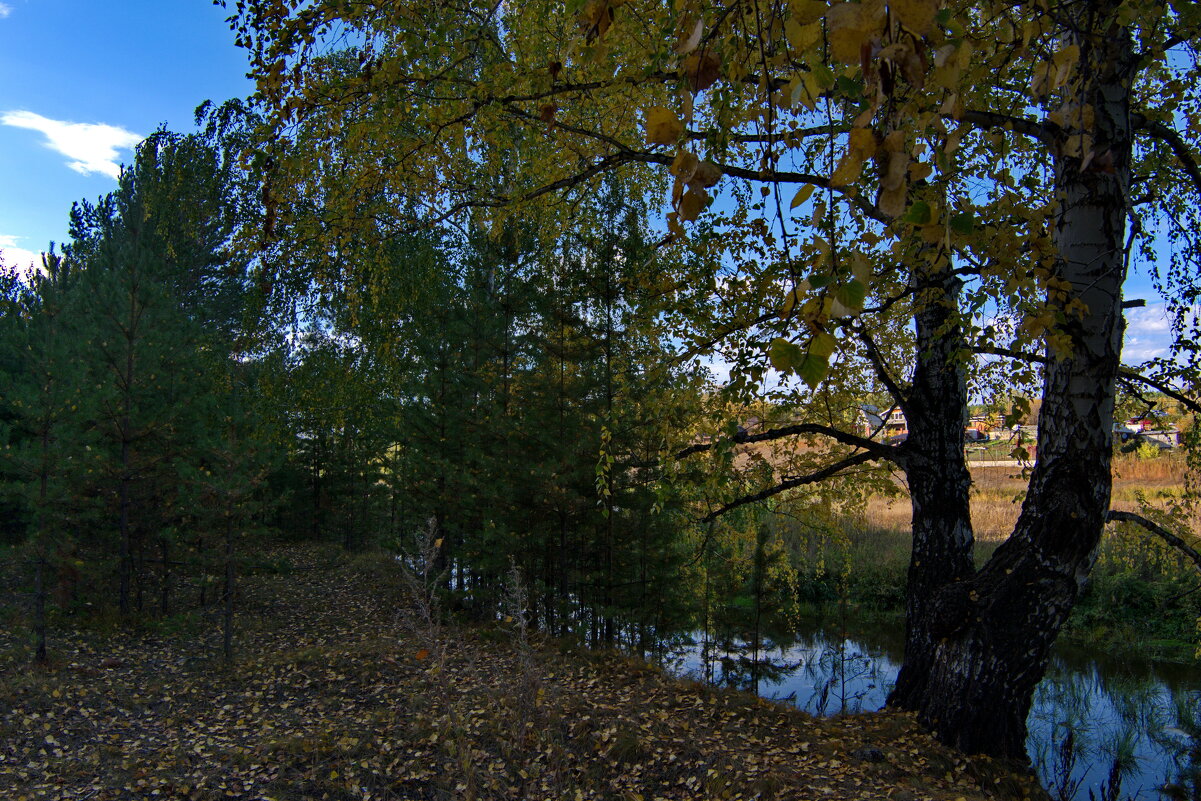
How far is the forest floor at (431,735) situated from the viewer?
4270mm

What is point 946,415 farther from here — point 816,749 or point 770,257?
point 816,749

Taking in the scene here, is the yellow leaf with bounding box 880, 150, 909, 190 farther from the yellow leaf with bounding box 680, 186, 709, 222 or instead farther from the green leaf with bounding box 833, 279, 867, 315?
the yellow leaf with bounding box 680, 186, 709, 222

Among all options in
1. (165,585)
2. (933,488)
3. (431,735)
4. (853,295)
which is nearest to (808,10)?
(853,295)

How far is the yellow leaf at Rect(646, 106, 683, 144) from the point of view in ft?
3.02

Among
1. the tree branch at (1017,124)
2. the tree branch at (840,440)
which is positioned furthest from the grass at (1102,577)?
the tree branch at (1017,124)

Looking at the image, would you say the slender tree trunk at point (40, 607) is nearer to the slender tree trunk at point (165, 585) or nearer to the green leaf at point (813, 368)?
the slender tree trunk at point (165, 585)

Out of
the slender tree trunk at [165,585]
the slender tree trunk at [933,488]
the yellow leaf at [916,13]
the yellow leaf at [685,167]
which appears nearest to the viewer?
the yellow leaf at [916,13]

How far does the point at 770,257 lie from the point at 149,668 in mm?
7861

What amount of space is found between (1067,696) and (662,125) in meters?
11.2

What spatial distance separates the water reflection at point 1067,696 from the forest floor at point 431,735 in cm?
208

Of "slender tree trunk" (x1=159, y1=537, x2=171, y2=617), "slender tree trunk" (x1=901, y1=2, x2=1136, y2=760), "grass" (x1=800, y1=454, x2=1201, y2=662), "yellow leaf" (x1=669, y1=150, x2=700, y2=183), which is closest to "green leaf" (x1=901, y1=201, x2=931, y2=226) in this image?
"yellow leaf" (x1=669, y1=150, x2=700, y2=183)

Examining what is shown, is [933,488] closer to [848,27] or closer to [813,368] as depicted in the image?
[813,368]

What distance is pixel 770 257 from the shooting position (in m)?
5.00

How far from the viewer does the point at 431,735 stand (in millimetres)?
5109
